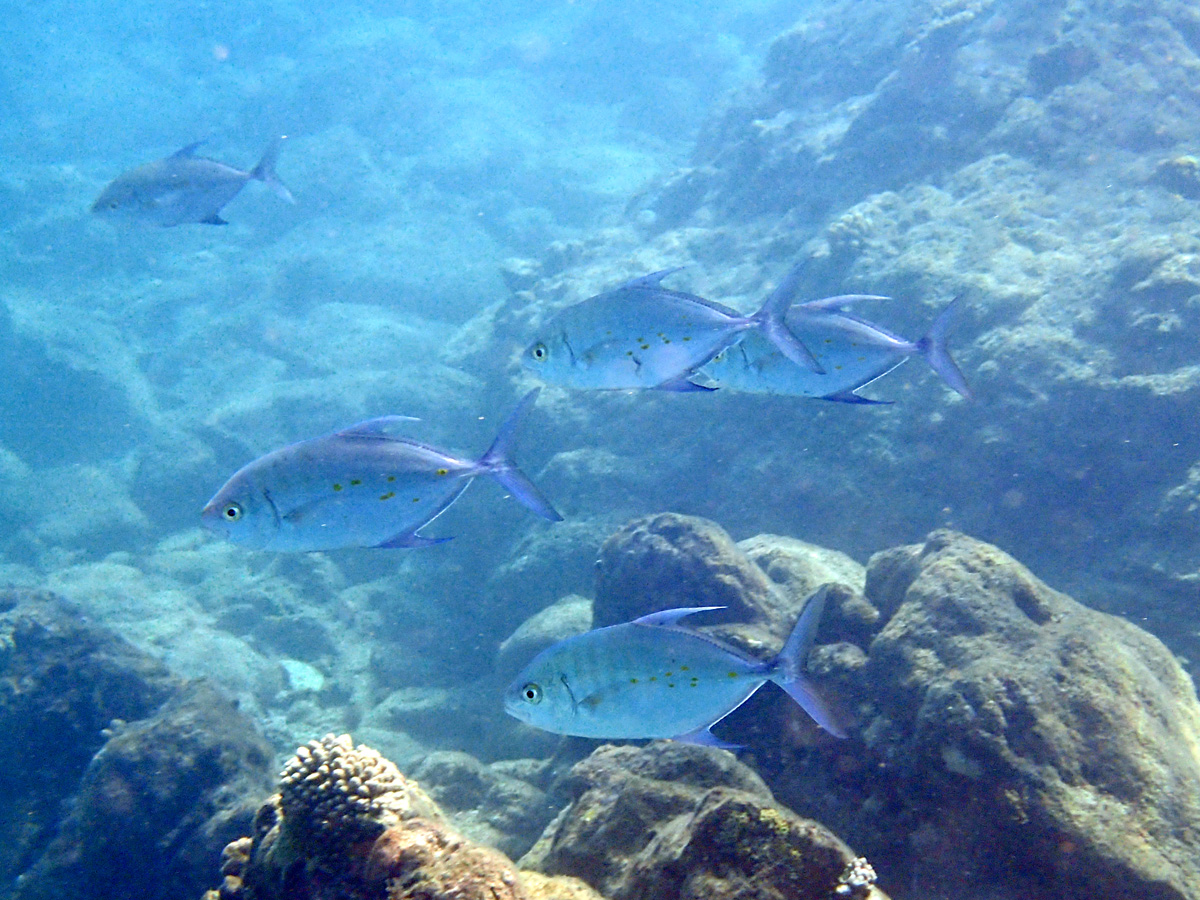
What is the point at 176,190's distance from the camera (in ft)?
19.9

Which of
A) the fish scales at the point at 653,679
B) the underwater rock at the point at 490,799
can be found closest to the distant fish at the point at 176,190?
the underwater rock at the point at 490,799

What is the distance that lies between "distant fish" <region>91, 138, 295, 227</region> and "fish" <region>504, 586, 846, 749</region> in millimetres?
5527

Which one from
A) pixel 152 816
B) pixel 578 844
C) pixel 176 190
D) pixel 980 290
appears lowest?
pixel 152 816

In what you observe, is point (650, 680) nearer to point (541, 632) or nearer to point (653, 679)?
point (653, 679)

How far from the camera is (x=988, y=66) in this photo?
11.5m

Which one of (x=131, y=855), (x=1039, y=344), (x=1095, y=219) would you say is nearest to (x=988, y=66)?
(x=1095, y=219)

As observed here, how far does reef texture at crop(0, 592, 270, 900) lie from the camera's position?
4918 millimetres

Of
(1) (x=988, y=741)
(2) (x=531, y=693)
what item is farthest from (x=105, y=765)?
(1) (x=988, y=741)

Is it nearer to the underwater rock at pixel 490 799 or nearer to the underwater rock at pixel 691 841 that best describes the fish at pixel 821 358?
the underwater rock at pixel 691 841

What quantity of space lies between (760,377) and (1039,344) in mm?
5663

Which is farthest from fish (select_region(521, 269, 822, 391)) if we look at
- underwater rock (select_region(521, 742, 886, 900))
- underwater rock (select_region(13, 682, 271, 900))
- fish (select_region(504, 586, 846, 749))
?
underwater rock (select_region(13, 682, 271, 900))

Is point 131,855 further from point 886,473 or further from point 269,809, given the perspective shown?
point 886,473

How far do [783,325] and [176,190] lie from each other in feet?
19.2

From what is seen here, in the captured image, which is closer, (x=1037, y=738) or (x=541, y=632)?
(x=1037, y=738)
